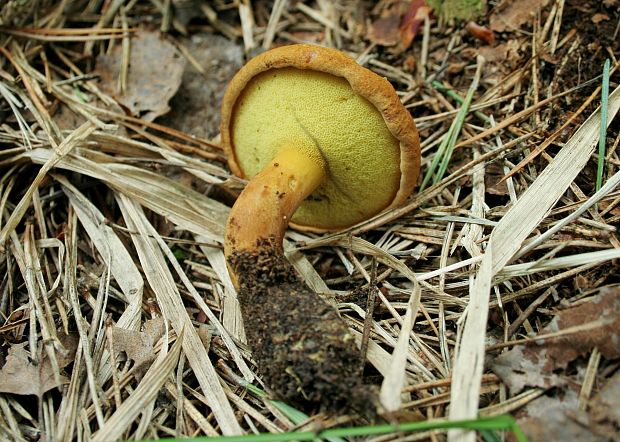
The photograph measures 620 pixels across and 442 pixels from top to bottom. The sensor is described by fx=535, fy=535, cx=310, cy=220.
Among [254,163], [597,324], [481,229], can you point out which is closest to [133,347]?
[254,163]

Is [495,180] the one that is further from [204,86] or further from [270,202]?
[204,86]

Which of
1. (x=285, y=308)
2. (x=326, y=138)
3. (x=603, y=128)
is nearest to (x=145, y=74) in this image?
(x=326, y=138)

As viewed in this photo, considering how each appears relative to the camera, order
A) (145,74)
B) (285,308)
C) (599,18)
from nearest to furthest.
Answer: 1. (285,308)
2. (599,18)
3. (145,74)

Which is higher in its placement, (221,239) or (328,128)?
(328,128)

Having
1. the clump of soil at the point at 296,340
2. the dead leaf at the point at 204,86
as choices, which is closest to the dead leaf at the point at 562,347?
the clump of soil at the point at 296,340

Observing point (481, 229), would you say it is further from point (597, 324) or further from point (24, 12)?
point (24, 12)

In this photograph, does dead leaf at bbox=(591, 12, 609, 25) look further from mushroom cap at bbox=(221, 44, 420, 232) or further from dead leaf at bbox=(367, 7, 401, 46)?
mushroom cap at bbox=(221, 44, 420, 232)
